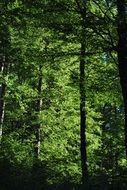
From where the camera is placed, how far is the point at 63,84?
29047mm

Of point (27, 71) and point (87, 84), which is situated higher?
point (27, 71)

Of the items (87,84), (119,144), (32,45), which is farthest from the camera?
(119,144)

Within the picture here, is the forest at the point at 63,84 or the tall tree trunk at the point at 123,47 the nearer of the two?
the tall tree trunk at the point at 123,47

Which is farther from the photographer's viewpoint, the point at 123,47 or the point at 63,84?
the point at 63,84

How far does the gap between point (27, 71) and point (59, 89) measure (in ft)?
17.5

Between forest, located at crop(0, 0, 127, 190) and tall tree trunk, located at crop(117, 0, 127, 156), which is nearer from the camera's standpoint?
tall tree trunk, located at crop(117, 0, 127, 156)

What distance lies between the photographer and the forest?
14359 millimetres

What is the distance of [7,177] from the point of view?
1978cm

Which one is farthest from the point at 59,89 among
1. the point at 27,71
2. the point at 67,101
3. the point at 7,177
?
the point at 7,177

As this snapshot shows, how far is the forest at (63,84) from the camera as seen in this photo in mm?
14359

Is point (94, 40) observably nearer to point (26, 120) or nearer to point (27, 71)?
point (27, 71)

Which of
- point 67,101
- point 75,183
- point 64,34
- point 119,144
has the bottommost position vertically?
point 75,183

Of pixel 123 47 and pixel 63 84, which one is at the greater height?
pixel 63 84

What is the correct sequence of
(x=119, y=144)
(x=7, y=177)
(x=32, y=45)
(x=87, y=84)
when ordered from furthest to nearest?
(x=119, y=144) < (x=32, y=45) < (x=7, y=177) < (x=87, y=84)
